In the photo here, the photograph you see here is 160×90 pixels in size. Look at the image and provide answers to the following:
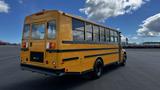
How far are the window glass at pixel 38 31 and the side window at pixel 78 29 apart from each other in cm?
119

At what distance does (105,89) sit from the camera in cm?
739

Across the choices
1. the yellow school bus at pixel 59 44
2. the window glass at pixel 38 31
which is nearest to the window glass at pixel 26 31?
the yellow school bus at pixel 59 44

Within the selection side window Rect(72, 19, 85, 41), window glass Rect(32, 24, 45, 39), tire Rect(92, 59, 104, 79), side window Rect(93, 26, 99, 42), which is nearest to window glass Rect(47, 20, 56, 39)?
window glass Rect(32, 24, 45, 39)

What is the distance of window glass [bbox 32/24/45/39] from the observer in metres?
7.62

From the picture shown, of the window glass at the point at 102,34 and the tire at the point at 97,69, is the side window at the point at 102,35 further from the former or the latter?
the tire at the point at 97,69

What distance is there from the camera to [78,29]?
8039mm

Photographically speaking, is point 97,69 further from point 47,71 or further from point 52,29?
point 52,29

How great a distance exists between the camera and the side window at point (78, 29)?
7.75 meters

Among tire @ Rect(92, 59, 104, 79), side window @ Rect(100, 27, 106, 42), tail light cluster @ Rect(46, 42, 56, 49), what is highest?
side window @ Rect(100, 27, 106, 42)

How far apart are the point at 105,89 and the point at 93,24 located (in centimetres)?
323

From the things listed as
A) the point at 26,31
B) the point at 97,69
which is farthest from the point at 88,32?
the point at 26,31

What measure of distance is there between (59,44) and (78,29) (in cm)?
142

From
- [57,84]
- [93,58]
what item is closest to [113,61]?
[93,58]

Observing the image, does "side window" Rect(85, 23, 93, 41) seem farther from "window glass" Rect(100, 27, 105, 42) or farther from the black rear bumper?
the black rear bumper
